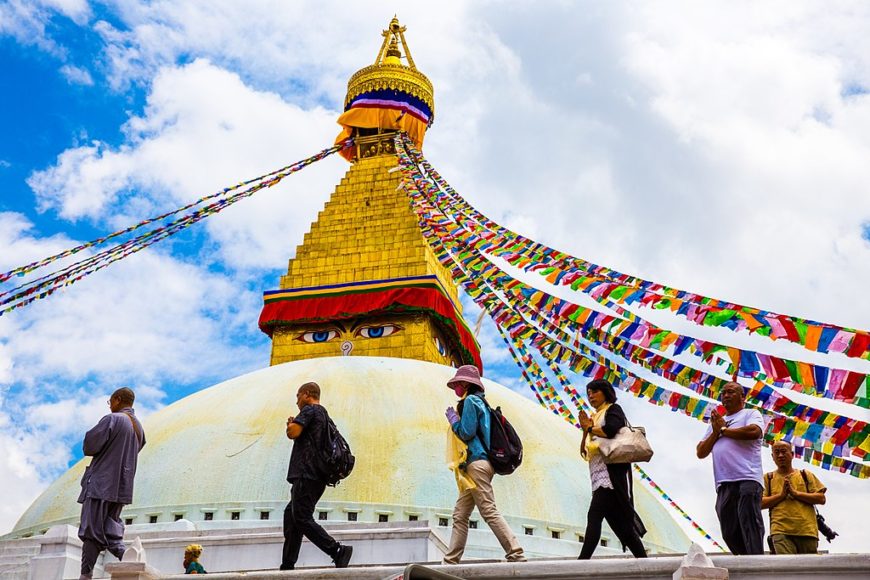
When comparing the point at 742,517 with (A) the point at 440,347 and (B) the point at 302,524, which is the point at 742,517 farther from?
(A) the point at 440,347

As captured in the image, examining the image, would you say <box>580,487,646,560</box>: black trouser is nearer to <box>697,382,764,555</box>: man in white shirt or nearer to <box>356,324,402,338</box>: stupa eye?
<box>697,382,764,555</box>: man in white shirt

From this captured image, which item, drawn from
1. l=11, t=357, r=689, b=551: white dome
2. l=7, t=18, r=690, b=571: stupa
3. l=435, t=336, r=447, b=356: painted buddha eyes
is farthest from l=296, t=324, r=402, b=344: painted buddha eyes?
l=11, t=357, r=689, b=551: white dome

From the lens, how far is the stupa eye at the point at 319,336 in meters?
23.0

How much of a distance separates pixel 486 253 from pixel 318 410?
7.48m

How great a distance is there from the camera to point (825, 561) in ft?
19.6

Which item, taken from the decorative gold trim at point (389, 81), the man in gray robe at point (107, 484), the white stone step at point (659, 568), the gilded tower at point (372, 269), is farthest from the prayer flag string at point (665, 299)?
the decorative gold trim at point (389, 81)

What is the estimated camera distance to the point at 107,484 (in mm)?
7266

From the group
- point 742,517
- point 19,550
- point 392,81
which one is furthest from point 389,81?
point 742,517

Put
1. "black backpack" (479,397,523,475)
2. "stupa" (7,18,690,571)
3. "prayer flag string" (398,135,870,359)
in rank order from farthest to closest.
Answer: "stupa" (7,18,690,571), "prayer flag string" (398,135,870,359), "black backpack" (479,397,523,475)

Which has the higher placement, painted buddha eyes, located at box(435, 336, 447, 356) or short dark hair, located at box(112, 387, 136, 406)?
painted buddha eyes, located at box(435, 336, 447, 356)

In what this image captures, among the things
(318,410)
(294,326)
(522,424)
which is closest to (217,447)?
(522,424)

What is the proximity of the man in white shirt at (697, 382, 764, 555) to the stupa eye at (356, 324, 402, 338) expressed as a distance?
626 inches

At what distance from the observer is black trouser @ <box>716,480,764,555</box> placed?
21.4 feet

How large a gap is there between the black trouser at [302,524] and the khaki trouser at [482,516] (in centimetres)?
84
